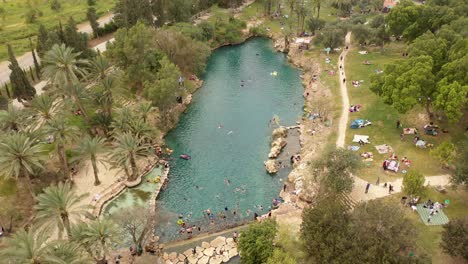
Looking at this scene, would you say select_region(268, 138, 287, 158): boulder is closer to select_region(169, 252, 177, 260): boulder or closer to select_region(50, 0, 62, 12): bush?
select_region(169, 252, 177, 260): boulder

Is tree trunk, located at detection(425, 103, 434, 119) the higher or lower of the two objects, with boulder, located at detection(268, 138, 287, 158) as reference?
higher

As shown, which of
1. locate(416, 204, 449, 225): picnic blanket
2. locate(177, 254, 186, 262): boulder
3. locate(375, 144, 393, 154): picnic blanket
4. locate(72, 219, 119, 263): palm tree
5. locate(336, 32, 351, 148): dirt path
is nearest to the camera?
locate(72, 219, 119, 263): palm tree

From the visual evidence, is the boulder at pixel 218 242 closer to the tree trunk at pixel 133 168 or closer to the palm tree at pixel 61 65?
the tree trunk at pixel 133 168

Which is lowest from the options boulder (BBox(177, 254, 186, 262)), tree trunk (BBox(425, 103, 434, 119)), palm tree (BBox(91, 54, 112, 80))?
boulder (BBox(177, 254, 186, 262))

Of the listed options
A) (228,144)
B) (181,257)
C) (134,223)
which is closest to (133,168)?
(134,223)

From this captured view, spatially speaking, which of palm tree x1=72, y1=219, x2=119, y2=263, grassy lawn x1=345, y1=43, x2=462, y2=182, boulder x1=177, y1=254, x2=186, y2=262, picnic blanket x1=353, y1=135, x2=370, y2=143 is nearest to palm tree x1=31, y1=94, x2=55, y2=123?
palm tree x1=72, y1=219, x2=119, y2=263

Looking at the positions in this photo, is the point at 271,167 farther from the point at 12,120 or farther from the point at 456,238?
the point at 12,120

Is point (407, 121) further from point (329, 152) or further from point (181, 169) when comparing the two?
point (181, 169)

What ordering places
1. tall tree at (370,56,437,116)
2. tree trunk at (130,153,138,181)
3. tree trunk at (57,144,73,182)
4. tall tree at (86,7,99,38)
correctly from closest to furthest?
tree trunk at (57,144,73,182)
tree trunk at (130,153,138,181)
tall tree at (370,56,437,116)
tall tree at (86,7,99,38)
